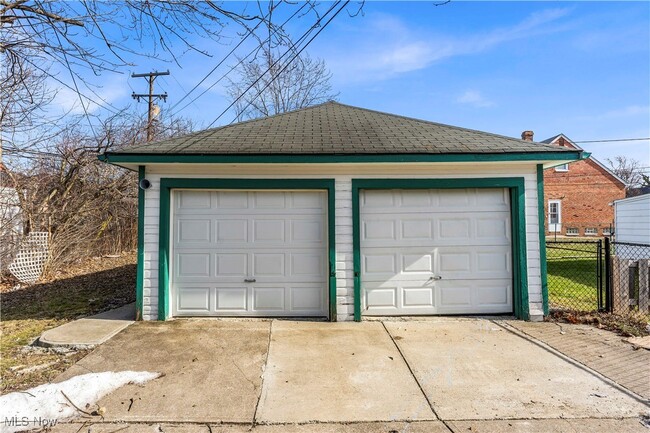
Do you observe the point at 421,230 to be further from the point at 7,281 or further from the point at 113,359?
the point at 7,281

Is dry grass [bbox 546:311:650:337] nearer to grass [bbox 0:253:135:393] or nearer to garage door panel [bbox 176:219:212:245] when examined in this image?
garage door panel [bbox 176:219:212:245]

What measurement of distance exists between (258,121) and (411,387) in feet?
18.1

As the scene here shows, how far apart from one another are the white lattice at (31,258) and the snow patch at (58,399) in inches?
264

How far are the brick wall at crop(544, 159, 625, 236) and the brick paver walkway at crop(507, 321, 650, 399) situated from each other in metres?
23.3

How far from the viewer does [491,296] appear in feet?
19.0

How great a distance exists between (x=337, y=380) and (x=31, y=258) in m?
8.89

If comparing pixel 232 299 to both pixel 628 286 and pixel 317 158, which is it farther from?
pixel 628 286

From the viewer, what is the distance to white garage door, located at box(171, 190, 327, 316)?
573 centimetres

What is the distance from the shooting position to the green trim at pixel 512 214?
561 centimetres

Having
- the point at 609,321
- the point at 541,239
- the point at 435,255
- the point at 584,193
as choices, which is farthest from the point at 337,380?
the point at 584,193

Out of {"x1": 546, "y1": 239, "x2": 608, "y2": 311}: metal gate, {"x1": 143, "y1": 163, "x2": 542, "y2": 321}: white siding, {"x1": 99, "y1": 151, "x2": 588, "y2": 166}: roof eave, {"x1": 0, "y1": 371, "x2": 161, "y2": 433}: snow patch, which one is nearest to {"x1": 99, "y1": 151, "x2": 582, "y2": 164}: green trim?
{"x1": 99, "y1": 151, "x2": 588, "y2": 166}: roof eave

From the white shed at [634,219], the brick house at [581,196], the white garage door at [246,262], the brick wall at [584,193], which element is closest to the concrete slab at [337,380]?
the white garage door at [246,262]

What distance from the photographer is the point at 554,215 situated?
83.1ft

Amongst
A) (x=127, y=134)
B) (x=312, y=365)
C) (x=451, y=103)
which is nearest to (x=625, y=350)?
(x=312, y=365)
